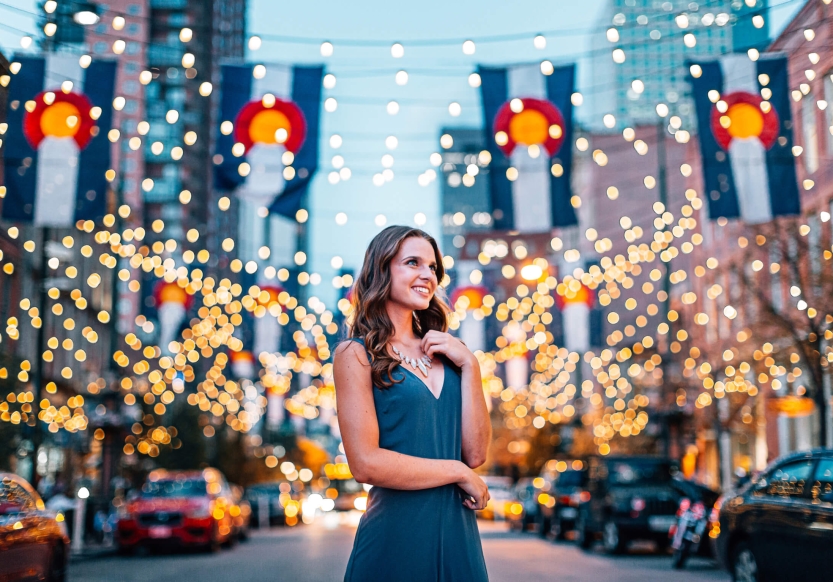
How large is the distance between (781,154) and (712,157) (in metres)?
1.00

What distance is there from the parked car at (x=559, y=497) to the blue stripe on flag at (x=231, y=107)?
1092 centimetres

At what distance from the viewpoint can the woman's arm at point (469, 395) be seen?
11.0 feet

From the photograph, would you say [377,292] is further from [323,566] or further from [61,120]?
[323,566]

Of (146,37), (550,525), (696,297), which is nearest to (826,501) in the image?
(550,525)

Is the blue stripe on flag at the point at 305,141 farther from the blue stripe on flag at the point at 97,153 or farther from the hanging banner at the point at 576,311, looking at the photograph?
the hanging banner at the point at 576,311

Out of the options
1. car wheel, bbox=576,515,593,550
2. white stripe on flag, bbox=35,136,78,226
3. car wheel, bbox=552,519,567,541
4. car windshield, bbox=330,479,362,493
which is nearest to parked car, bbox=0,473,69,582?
white stripe on flag, bbox=35,136,78,226

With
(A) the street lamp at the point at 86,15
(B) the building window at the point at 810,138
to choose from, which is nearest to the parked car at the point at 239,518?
(A) the street lamp at the point at 86,15

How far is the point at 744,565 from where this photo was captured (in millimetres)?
11758

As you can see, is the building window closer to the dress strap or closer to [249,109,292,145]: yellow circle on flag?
[249,109,292,145]: yellow circle on flag

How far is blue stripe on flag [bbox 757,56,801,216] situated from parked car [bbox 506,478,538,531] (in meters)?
14.7

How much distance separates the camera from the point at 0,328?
32.9m

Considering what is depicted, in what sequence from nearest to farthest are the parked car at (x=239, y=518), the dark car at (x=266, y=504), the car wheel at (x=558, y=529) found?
1. the parked car at (x=239, y=518)
2. the car wheel at (x=558, y=529)
3. the dark car at (x=266, y=504)

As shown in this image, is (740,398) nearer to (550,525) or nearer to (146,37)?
(550,525)

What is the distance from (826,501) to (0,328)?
28.0 m
